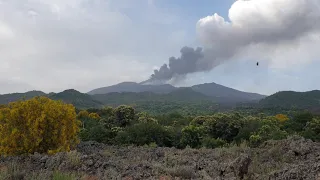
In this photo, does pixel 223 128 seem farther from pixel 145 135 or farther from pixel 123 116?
pixel 123 116

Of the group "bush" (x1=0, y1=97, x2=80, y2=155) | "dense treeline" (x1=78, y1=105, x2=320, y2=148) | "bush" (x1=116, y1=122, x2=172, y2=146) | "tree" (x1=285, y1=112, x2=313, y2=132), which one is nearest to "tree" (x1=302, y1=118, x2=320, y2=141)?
"dense treeline" (x1=78, y1=105, x2=320, y2=148)

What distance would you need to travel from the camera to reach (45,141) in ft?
49.8

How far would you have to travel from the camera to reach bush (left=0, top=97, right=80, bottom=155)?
1455 centimetres

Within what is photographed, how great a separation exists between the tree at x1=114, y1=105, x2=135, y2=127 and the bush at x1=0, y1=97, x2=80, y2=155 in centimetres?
2564

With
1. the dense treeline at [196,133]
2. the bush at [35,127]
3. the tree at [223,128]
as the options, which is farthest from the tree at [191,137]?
the bush at [35,127]

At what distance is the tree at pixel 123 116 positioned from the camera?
41656mm

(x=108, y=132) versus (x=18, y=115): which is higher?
(x=18, y=115)

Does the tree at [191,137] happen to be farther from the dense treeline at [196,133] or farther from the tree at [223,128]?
the tree at [223,128]

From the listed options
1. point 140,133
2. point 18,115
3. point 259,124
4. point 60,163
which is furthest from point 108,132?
point 60,163

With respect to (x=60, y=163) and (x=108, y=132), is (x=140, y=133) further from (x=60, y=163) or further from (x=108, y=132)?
(x=60, y=163)

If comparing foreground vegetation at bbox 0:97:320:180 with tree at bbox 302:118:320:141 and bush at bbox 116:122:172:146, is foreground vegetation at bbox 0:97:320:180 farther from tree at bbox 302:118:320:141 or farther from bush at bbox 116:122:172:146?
tree at bbox 302:118:320:141

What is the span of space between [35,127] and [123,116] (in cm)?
2761

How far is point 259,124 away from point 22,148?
2605 cm

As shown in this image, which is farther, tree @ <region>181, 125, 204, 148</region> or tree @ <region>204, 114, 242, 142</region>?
tree @ <region>204, 114, 242, 142</region>
